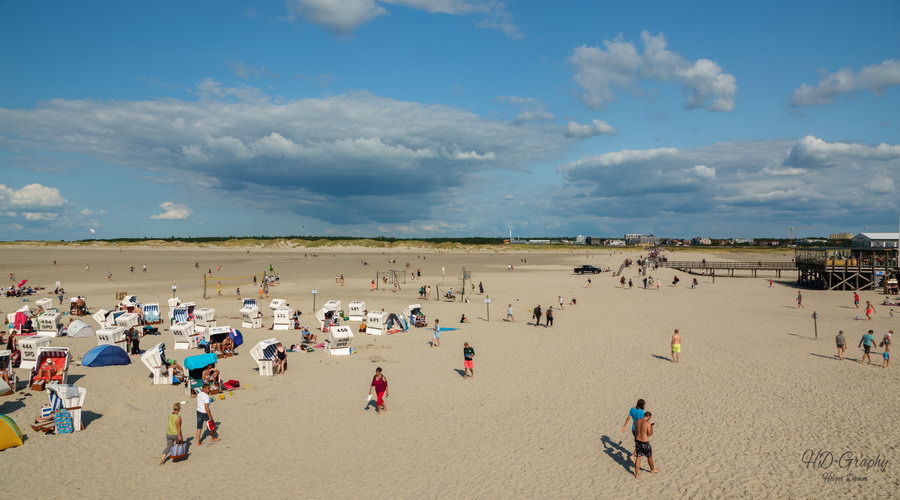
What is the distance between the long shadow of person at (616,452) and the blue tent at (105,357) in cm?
1515

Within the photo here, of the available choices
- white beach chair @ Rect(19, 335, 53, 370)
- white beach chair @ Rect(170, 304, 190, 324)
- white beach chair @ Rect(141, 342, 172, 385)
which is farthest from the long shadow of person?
white beach chair @ Rect(170, 304, 190, 324)

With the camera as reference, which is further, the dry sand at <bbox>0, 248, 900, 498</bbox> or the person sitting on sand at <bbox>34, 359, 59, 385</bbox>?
the person sitting on sand at <bbox>34, 359, 59, 385</bbox>

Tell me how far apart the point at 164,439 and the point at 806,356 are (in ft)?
68.2

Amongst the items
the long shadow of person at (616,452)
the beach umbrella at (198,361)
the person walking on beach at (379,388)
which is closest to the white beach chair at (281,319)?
the beach umbrella at (198,361)

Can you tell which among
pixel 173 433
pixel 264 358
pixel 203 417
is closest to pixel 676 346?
pixel 264 358

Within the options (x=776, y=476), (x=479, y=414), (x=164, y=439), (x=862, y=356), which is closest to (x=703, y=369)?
(x=862, y=356)

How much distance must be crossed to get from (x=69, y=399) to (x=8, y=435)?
109cm

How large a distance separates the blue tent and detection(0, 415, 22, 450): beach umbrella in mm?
6262

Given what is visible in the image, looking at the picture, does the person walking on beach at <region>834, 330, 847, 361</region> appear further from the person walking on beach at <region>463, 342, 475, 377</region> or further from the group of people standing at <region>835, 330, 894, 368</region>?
the person walking on beach at <region>463, 342, 475, 377</region>

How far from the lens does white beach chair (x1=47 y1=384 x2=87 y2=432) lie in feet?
33.3

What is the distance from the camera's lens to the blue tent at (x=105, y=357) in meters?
15.3

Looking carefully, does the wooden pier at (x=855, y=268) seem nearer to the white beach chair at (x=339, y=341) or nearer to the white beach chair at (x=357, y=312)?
the white beach chair at (x=357, y=312)

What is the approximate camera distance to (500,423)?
1125 cm

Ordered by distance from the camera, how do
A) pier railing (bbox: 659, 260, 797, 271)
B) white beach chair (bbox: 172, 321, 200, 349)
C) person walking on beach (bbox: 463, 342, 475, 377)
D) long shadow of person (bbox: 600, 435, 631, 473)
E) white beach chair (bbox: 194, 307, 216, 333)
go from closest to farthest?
long shadow of person (bbox: 600, 435, 631, 473), person walking on beach (bbox: 463, 342, 475, 377), white beach chair (bbox: 172, 321, 200, 349), white beach chair (bbox: 194, 307, 216, 333), pier railing (bbox: 659, 260, 797, 271)
